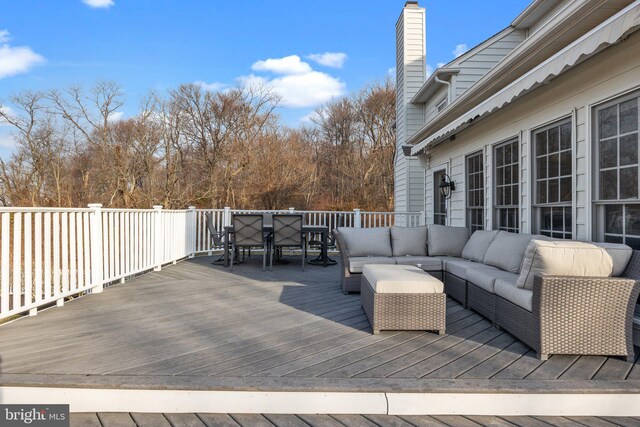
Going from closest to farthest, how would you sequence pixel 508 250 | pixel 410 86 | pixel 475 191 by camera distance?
1. pixel 508 250
2. pixel 475 191
3. pixel 410 86

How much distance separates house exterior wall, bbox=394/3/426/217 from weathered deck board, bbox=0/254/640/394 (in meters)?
5.77

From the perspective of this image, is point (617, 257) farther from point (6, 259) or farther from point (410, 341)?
point (6, 259)

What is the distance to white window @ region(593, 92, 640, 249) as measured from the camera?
2.85 meters

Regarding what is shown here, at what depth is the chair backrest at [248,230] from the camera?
6.20 metres

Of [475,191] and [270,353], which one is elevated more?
[475,191]

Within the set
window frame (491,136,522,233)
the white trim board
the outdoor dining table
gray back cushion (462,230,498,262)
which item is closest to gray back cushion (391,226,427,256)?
gray back cushion (462,230,498,262)

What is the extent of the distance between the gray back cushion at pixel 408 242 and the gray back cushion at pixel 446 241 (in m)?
0.09

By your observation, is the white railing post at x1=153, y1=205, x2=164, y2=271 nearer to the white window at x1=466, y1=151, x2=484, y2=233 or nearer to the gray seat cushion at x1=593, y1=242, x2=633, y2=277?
the white window at x1=466, y1=151, x2=484, y2=233

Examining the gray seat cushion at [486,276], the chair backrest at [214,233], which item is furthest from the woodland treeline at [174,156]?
the gray seat cushion at [486,276]

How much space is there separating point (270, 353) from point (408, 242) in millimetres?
3020

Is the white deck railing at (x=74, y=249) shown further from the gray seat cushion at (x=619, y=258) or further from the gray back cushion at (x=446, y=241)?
the gray seat cushion at (x=619, y=258)

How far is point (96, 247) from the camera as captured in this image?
4258 mm

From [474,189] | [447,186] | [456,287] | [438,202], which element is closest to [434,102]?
[438,202]

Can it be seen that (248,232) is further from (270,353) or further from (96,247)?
(270,353)
